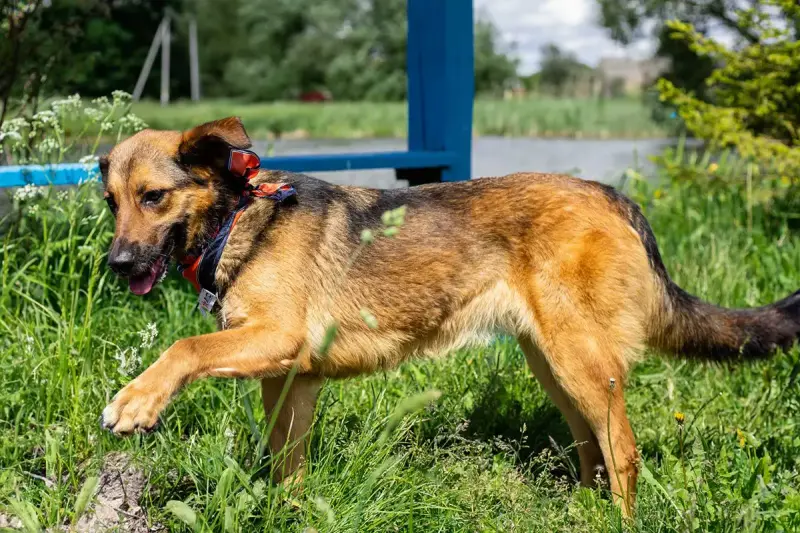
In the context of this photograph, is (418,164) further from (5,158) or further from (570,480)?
(5,158)

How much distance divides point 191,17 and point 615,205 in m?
48.5

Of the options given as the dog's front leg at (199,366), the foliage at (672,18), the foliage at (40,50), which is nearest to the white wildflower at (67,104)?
the foliage at (40,50)

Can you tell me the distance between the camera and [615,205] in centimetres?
359

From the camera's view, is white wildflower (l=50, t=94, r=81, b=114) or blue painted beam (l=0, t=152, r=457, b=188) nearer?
white wildflower (l=50, t=94, r=81, b=114)

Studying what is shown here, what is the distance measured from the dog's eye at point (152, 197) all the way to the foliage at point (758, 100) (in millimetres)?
4386

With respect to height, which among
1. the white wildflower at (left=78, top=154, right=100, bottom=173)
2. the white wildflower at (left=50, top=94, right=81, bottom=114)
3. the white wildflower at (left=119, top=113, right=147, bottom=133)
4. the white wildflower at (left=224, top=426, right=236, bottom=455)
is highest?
the white wildflower at (left=50, top=94, right=81, bottom=114)

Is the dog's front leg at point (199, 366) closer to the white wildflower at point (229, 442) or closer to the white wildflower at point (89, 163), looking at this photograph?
the white wildflower at point (229, 442)

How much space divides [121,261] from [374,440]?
49.6 inches

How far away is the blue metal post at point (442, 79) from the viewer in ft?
16.7

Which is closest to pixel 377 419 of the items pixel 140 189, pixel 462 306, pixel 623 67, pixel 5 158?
pixel 462 306

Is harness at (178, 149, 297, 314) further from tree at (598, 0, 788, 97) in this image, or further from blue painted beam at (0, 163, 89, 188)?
tree at (598, 0, 788, 97)

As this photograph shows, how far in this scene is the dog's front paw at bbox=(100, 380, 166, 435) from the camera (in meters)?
2.53

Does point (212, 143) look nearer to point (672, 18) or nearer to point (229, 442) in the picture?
point (229, 442)

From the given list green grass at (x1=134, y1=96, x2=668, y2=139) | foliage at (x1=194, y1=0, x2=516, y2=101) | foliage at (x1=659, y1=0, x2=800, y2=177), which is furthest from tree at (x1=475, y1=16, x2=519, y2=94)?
foliage at (x1=659, y1=0, x2=800, y2=177)
